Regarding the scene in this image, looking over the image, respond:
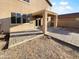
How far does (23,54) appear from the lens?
7367 millimetres

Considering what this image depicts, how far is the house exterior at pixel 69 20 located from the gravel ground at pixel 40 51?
40.2ft

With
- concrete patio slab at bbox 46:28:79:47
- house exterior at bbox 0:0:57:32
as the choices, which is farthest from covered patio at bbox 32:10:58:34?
concrete patio slab at bbox 46:28:79:47

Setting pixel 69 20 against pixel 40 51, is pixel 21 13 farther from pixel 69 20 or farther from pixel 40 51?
pixel 69 20

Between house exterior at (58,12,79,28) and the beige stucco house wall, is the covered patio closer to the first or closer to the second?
the beige stucco house wall

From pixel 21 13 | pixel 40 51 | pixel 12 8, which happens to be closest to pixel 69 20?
pixel 21 13

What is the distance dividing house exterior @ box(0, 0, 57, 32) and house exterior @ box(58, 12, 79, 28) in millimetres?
6720

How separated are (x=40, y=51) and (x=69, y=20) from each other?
15431mm

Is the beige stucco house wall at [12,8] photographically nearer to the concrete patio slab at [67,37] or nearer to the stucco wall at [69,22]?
the concrete patio slab at [67,37]

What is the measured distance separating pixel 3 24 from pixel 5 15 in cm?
113

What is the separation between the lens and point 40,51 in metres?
7.71

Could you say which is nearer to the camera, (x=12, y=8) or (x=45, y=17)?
(x=45, y=17)

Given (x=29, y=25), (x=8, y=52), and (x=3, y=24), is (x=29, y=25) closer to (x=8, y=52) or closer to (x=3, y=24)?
(x=3, y=24)

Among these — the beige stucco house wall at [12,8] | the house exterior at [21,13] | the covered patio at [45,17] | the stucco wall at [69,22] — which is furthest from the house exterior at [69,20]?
the beige stucco house wall at [12,8]

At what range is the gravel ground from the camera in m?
6.98
